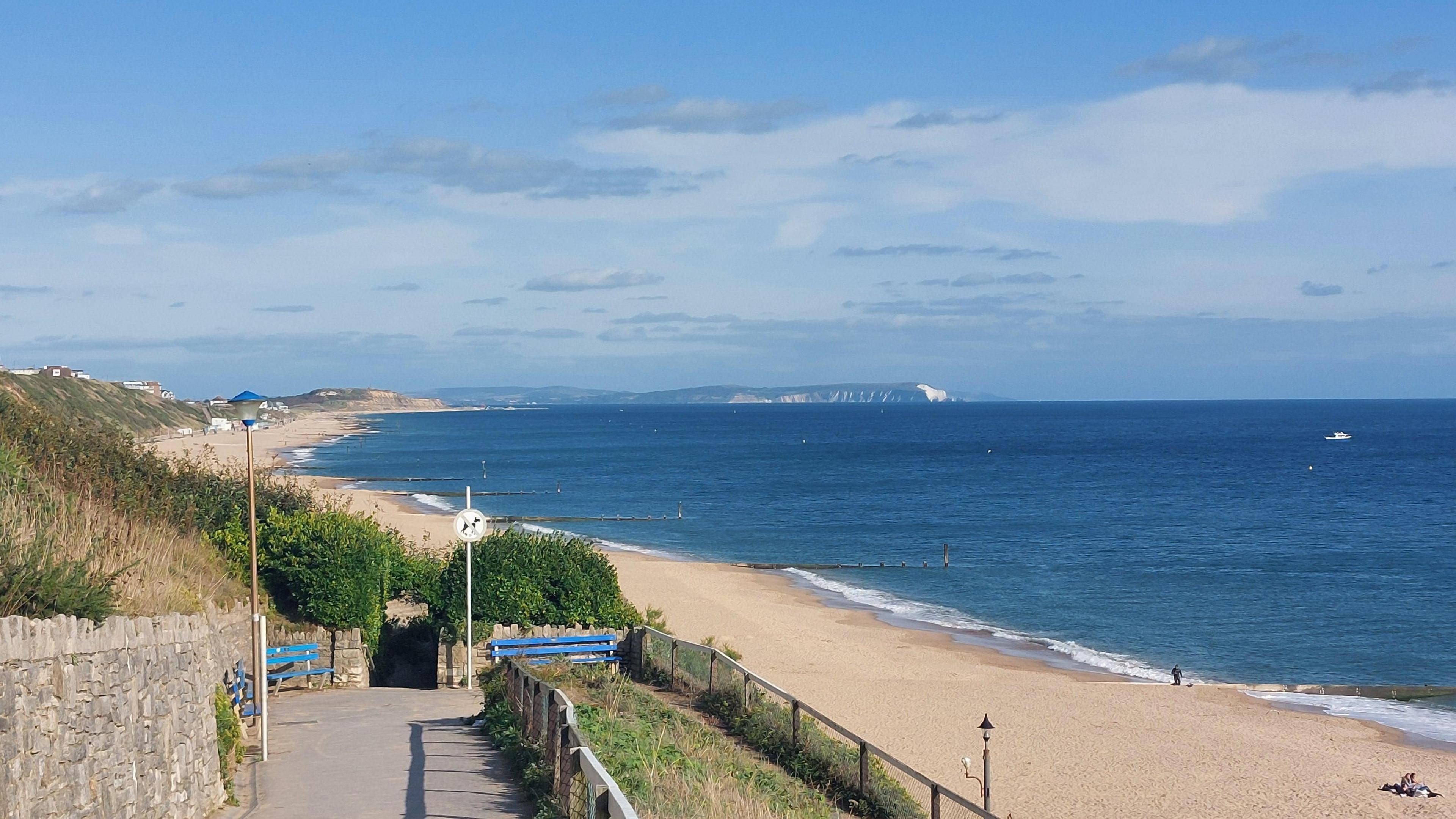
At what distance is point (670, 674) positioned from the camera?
18484 mm

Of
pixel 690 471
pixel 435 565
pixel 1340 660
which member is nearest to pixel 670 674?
pixel 435 565

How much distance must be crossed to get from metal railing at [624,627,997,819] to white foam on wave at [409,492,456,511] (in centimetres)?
5276

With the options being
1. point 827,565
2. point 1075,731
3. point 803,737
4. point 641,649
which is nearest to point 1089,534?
point 827,565

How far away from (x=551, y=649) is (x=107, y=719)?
35.0ft

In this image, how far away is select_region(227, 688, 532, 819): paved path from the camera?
36.1 ft

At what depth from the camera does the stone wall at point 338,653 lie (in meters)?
18.9

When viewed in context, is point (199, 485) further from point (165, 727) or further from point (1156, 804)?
point (1156, 804)

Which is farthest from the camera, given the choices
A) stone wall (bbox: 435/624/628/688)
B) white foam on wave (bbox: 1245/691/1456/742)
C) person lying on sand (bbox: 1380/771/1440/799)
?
white foam on wave (bbox: 1245/691/1456/742)

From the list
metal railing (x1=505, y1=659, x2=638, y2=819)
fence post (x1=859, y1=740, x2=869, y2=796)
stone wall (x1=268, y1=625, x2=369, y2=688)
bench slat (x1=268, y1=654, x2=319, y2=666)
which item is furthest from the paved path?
fence post (x1=859, y1=740, x2=869, y2=796)

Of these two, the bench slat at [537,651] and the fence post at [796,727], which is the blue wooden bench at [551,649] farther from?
the fence post at [796,727]

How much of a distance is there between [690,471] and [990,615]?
221 ft

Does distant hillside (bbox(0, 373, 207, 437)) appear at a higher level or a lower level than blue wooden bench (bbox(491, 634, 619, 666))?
higher

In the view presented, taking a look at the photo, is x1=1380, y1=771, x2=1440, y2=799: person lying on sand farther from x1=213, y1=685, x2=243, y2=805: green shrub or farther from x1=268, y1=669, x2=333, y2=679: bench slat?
x1=213, y1=685, x2=243, y2=805: green shrub

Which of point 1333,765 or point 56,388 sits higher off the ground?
point 56,388
